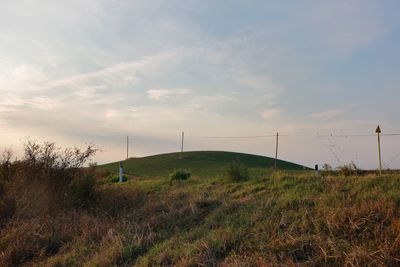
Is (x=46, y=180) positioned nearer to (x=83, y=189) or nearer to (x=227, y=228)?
(x=83, y=189)

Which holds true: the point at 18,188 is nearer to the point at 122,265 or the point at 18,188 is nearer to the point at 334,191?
the point at 122,265

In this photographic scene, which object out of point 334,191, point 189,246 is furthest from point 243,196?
point 189,246

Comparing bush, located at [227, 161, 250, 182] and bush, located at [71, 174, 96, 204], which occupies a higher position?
bush, located at [227, 161, 250, 182]

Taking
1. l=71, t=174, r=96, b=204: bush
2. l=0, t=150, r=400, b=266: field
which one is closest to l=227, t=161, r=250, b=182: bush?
l=0, t=150, r=400, b=266: field

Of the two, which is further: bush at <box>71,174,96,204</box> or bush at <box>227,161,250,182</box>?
bush at <box>227,161,250,182</box>

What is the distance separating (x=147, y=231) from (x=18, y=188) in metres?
5.76

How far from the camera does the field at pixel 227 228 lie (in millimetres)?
7281

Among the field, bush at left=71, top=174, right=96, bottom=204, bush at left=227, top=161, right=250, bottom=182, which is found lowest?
the field

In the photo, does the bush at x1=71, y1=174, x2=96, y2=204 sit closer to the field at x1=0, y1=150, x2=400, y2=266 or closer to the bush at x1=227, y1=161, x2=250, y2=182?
the field at x1=0, y1=150, x2=400, y2=266

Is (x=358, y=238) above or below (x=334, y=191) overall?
below

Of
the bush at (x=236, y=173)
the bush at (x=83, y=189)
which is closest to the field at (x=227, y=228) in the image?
the bush at (x=83, y=189)

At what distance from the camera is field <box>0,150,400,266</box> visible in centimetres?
728

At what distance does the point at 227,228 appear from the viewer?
8.98m

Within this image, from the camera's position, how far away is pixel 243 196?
12.1 metres
